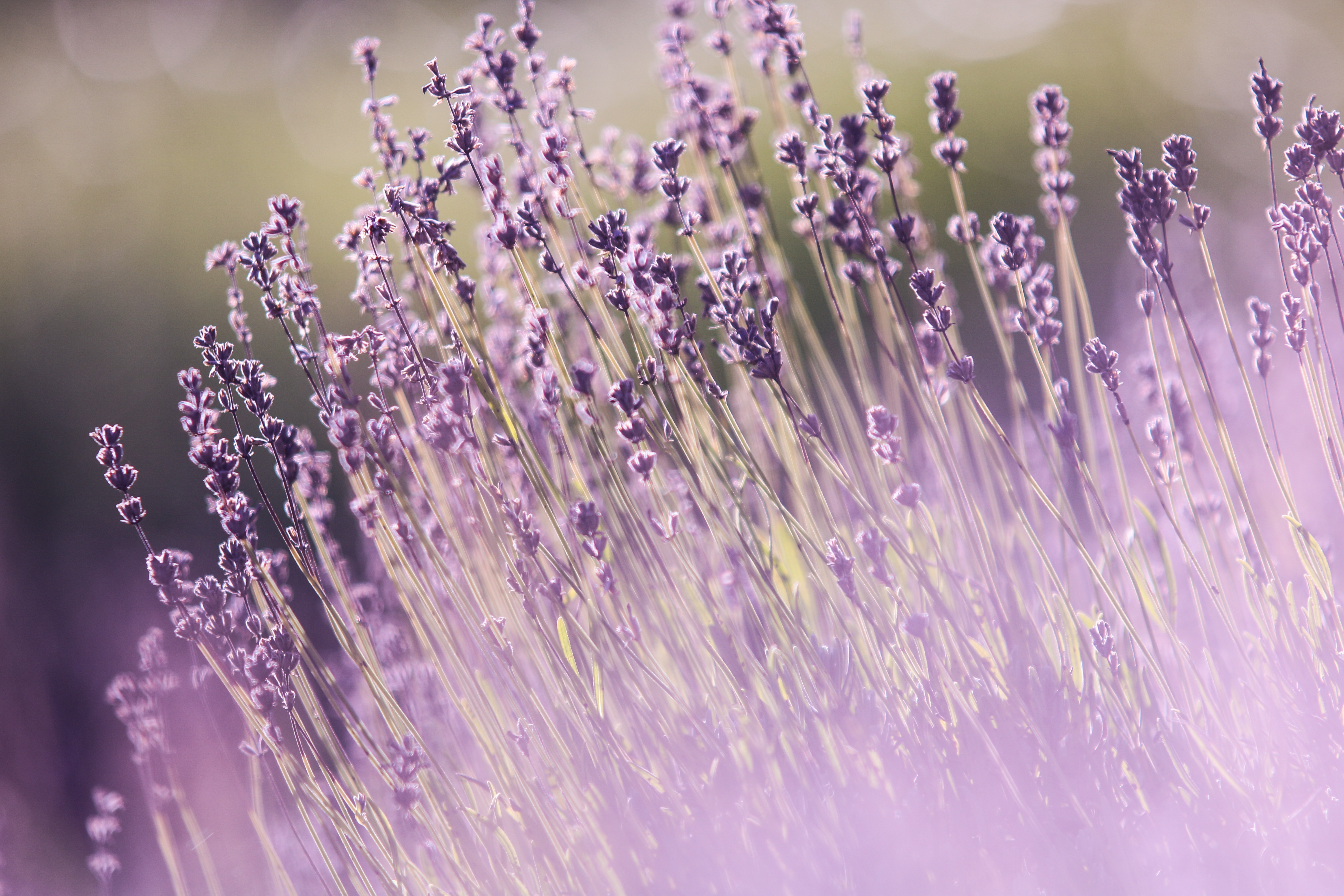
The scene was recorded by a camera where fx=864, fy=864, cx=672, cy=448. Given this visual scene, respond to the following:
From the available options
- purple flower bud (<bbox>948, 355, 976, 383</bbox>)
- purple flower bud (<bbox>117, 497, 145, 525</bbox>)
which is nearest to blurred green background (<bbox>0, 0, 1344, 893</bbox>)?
purple flower bud (<bbox>117, 497, 145, 525</bbox>)

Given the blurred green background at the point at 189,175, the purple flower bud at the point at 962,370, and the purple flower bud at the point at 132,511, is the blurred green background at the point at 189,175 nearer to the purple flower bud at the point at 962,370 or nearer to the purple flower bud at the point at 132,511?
the purple flower bud at the point at 132,511

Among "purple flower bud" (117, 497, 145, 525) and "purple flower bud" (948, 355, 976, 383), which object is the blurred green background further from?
"purple flower bud" (948, 355, 976, 383)

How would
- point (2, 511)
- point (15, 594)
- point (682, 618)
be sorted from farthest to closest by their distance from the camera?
1. point (2, 511)
2. point (15, 594)
3. point (682, 618)

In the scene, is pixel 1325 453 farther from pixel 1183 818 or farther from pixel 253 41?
pixel 253 41

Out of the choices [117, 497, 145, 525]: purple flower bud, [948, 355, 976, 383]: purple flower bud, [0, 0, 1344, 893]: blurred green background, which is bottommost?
[948, 355, 976, 383]: purple flower bud

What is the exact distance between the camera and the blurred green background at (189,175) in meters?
3.27

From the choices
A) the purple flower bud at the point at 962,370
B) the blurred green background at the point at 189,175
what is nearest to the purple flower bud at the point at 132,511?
the purple flower bud at the point at 962,370

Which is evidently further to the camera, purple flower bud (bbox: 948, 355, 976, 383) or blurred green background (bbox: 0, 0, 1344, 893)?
blurred green background (bbox: 0, 0, 1344, 893)

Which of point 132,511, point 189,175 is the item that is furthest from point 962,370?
point 189,175

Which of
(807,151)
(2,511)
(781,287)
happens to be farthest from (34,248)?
(807,151)

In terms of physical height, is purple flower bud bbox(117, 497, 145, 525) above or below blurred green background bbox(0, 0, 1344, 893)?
below

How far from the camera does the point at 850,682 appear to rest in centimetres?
140

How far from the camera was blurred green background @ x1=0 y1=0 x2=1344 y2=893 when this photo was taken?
3.27 meters

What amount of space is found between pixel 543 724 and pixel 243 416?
291 centimetres
